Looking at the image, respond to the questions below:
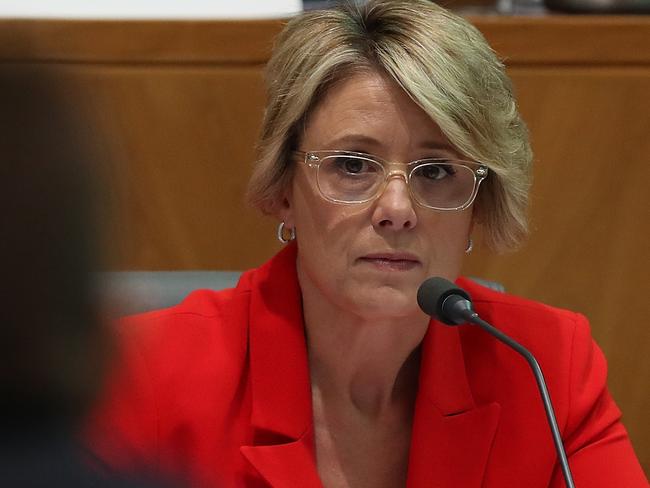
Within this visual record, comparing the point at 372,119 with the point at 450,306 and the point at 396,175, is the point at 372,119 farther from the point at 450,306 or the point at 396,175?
the point at 450,306

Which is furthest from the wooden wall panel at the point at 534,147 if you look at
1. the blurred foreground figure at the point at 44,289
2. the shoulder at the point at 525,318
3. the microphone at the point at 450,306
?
the blurred foreground figure at the point at 44,289

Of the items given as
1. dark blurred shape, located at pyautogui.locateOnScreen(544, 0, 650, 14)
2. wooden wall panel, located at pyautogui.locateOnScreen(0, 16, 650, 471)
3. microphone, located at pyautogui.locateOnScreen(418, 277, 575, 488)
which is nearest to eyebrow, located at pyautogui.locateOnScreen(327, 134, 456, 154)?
microphone, located at pyautogui.locateOnScreen(418, 277, 575, 488)

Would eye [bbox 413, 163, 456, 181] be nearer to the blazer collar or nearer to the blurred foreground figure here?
the blazer collar

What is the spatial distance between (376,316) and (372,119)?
0.86ft

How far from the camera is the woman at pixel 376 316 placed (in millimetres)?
1486

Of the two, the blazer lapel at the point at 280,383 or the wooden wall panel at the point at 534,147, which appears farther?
the wooden wall panel at the point at 534,147

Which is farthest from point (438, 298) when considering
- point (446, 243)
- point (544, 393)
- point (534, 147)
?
point (534, 147)

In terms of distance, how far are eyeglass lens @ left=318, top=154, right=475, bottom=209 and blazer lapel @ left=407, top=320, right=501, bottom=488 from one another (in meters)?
0.22

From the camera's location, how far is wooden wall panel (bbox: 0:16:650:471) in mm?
2123

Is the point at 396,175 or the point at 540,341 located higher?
the point at 396,175

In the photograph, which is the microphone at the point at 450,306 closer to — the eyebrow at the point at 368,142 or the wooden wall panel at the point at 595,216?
the eyebrow at the point at 368,142

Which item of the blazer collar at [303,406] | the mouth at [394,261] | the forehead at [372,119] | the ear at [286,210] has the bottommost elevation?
the blazer collar at [303,406]

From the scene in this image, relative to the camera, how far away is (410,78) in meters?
1.47

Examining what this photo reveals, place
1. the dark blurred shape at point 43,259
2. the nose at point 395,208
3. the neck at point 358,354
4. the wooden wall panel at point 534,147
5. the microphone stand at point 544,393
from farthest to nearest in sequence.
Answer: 1. the wooden wall panel at point 534,147
2. the neck at point 358,354
3. the nose at point 395,208
4. the microphone stand at point 544,393
5. the dark blurred shape at point 43,259
